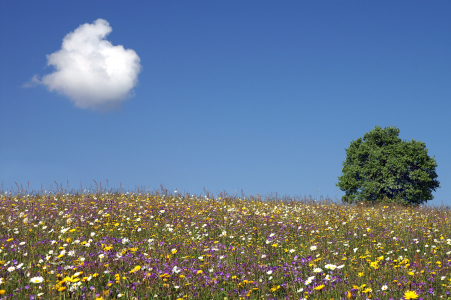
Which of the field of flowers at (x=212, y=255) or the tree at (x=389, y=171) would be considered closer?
the field of flowers at (x=212, y=255)

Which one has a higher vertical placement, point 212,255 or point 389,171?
point 389,171

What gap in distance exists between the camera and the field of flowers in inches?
193

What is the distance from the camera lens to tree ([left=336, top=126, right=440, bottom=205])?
2391 centimetres

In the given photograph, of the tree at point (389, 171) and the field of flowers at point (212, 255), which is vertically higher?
the tree at point (389, 171)

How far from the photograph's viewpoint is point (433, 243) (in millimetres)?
8859

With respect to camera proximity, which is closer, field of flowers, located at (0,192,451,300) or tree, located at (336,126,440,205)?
field of flowers, located at (0,192,451,300)

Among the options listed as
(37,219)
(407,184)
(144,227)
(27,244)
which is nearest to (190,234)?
(144,227)

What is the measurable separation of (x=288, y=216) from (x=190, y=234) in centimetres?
427

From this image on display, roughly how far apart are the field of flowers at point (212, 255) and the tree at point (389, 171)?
12.7 m

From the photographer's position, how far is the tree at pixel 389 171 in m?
23.9

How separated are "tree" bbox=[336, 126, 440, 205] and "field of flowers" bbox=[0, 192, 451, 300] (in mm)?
12659

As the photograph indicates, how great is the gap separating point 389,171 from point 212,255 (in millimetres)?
21377

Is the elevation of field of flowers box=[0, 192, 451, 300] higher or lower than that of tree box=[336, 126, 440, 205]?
lower

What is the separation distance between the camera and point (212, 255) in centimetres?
651
